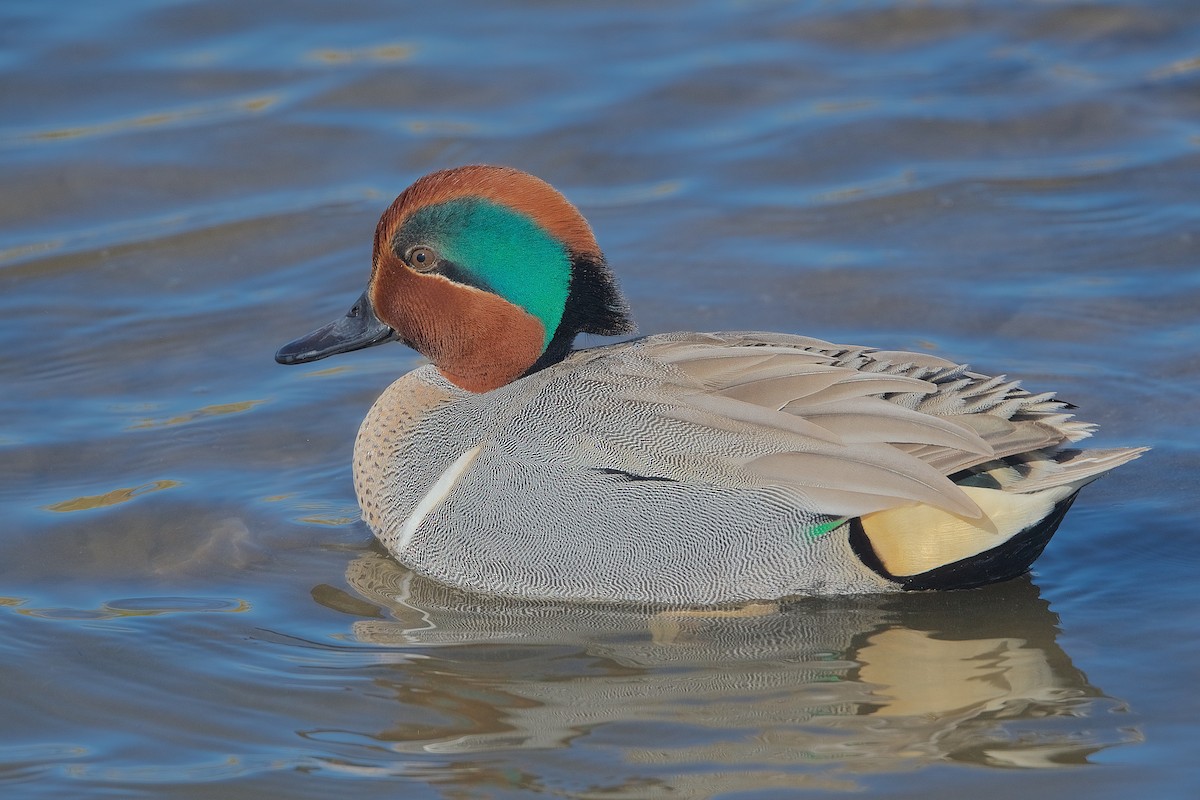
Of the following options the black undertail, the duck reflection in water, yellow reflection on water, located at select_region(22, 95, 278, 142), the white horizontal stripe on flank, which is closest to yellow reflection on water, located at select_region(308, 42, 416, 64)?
yellow reflection on water, located at select_region(22, 95, 278, 142)

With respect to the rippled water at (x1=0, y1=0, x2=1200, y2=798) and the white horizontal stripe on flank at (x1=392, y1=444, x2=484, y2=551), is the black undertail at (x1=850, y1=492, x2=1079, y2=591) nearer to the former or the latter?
the rippled water at (x1=0, y1=0, x2=1200, y2=798)

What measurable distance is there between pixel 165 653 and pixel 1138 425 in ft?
11.9

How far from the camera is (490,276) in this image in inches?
205

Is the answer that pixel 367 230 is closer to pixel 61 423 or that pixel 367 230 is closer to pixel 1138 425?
pixel 61 423

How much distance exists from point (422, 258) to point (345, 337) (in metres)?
0.48

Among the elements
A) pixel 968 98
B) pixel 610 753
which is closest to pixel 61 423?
pixel 610 753

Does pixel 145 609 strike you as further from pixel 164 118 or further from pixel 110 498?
pixel 164 118

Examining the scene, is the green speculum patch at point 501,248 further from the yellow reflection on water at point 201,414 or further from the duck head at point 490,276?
the yellow reflection on water at point 201,414

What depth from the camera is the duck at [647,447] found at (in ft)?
15.2

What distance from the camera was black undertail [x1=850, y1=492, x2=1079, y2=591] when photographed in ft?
15.4

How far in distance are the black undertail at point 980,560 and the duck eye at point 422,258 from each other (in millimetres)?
1622

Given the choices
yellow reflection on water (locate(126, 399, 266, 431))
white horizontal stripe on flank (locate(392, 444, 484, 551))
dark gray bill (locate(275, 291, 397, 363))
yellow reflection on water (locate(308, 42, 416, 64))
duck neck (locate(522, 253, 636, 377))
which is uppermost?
yellow reflection on water (locate(308, 42, 416, 64))

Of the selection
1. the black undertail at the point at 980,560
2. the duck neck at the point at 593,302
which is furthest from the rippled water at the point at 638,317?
the duck neck at the point at 593,302

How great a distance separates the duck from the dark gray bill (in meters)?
0.03
